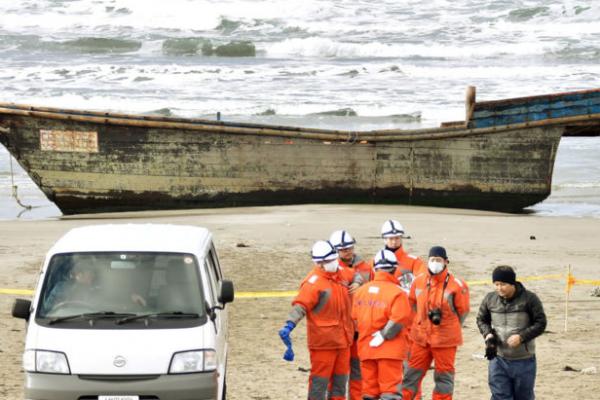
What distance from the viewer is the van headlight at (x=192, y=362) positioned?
821 centimetres

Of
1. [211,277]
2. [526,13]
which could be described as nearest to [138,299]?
[211,277]

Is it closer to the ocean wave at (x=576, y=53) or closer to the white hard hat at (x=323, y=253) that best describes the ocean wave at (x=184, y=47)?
the ocean wave at (x=576, y=53)

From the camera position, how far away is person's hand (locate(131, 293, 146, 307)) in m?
8.68

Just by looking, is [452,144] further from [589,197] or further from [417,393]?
[417,393]

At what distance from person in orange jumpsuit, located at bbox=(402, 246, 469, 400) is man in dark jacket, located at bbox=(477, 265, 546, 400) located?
1.60ft

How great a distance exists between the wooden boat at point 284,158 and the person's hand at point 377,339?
14319 mm

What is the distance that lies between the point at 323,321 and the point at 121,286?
5.35 ft

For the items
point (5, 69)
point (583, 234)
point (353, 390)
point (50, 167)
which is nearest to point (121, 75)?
point (5, 69)

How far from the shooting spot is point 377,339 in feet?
28.9

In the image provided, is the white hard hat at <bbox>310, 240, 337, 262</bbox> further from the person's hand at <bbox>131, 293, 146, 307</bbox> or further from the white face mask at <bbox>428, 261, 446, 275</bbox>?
the person's hand at <bbox>131, 293, 146, 307</bbox>

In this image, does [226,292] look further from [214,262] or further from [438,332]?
[438,332]

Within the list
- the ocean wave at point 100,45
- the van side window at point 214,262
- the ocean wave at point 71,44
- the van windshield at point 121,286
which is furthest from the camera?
the ocean wave at point 100,45

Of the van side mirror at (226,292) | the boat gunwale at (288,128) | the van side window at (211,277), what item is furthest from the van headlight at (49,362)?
the boat gunwale at (288,128)

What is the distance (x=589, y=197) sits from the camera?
26406 mm
